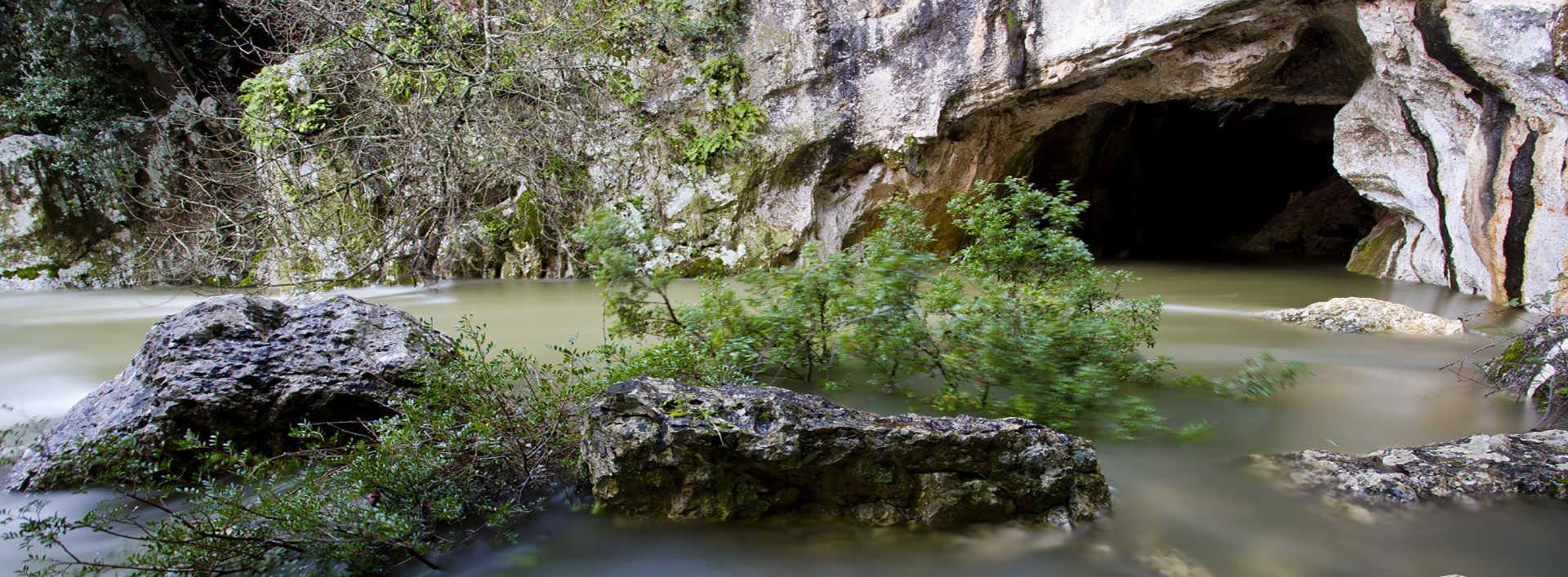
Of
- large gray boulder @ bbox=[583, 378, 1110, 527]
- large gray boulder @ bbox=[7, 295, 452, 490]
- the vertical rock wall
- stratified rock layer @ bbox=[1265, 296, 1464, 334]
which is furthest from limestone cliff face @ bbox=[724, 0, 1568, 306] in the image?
large gray boulder @ bbox=[7, 295, 452, 490]

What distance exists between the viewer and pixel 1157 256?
15773 mm

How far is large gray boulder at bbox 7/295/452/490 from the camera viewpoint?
3.34m

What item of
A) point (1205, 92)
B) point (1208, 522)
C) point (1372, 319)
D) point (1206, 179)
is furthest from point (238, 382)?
point (1206, 179)

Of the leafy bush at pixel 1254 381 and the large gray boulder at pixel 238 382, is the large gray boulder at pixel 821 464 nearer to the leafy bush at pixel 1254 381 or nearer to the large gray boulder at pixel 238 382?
the large gray boulder at pixel 238 382

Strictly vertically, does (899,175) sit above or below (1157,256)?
above

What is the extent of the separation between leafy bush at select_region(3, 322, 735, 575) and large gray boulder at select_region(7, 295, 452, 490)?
135 millimetres

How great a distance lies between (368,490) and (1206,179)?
2120 centimetres

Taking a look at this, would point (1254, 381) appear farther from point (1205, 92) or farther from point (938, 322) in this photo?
point (1205, 92)

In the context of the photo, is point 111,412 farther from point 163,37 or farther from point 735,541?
point 163,37

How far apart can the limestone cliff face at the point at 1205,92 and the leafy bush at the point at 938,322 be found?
4.57 metres

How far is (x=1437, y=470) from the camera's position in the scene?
10.3 feet

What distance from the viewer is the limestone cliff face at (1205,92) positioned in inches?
244

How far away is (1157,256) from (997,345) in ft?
46.0

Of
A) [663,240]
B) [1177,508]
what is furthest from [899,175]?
[1177,508]
